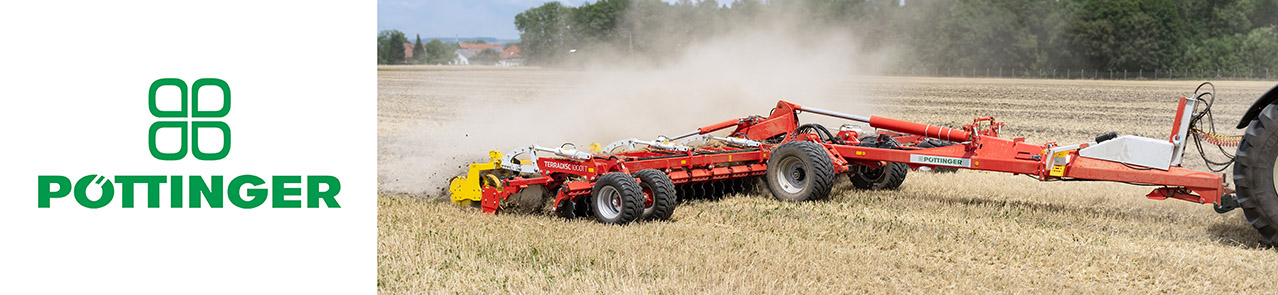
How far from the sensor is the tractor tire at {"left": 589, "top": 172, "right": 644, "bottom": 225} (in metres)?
7.22

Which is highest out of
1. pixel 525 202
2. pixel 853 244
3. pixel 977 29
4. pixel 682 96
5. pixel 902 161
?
pixel 977 29

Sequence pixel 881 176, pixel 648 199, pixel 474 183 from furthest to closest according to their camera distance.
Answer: pixel 881 176
pixel 474 183
pixel 648 199

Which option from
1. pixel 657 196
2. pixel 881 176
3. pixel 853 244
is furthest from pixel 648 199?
pixel 881 176

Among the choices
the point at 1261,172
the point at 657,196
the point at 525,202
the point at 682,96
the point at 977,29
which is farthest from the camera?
the point at 977,29

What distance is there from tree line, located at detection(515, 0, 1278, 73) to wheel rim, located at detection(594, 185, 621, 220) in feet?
36.6

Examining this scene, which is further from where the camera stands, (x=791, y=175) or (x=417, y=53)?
(x=417, y=53)

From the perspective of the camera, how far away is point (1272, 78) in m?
42.7

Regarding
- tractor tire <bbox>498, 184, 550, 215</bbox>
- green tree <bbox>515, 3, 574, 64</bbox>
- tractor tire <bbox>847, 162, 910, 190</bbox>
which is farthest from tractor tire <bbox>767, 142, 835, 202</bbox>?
green tree <bbox>515, 3, 574, 64</bbox>

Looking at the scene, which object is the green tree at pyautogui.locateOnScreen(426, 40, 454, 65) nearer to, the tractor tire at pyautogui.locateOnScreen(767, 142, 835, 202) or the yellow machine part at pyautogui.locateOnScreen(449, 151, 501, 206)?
the yellow machine part at pyautogui.locateOnScreen(449, 151, 501, 206)

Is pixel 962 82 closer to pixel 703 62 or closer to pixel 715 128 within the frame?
pixel 703 62

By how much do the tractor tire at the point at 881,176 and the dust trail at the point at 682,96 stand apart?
4869mm

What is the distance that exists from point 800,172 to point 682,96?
7.80m

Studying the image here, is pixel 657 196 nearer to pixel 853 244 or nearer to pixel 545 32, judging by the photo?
pixel 853 244

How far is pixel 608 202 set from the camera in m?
7.59
